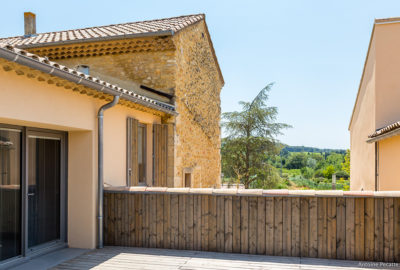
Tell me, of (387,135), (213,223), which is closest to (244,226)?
(213,223)

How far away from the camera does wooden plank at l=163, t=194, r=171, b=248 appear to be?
5535mm

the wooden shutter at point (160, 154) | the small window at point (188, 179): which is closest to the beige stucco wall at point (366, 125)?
the small window at point (188, 179)

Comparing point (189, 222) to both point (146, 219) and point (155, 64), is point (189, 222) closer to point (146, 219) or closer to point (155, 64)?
point (146, 219)

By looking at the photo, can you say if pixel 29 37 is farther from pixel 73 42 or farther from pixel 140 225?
pixel 140 225

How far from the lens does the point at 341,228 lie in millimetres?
4922

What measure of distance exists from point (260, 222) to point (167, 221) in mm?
1509

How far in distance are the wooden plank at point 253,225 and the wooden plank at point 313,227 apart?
2.60ft

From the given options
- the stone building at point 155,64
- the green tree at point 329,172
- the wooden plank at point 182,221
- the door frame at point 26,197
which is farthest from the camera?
the green tree at point 329,172

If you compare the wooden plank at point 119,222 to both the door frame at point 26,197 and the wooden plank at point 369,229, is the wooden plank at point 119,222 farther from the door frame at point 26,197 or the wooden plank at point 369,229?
the wooden plank at point 369,229

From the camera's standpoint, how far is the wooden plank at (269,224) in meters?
5.13

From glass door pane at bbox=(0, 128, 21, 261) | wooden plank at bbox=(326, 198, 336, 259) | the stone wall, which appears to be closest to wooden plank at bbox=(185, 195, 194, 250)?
wooden plank at bbox=(326, 198, 336, 259)

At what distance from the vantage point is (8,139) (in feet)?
15.5

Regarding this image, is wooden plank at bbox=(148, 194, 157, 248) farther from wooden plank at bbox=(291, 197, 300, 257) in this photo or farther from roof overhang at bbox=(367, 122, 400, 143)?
roof overhang at bbox=(367, 122, 400, 143)

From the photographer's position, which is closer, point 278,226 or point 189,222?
point 278,226
